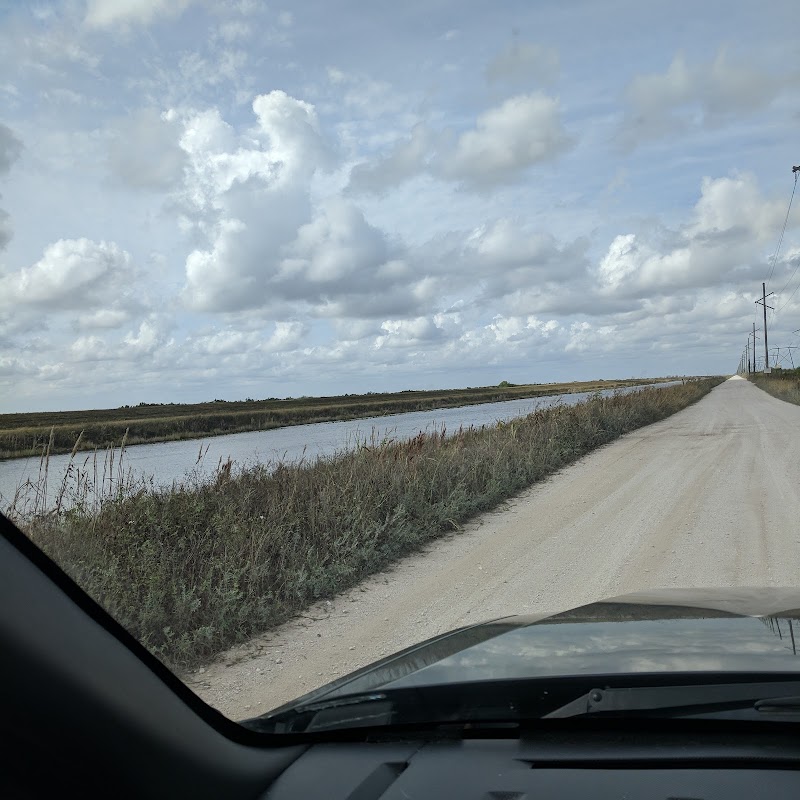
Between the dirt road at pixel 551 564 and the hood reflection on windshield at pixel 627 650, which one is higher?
the hood reflection on windshield at pixel 627 650

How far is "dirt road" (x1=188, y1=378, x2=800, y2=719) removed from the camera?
519cm

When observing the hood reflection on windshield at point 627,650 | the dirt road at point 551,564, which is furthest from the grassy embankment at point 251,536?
the hood reflection on windshield at point 627,650

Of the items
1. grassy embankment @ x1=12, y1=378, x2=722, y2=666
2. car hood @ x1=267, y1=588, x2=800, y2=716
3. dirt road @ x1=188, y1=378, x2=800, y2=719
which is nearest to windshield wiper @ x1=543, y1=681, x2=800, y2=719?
car hood @ x1=267, y1=588, x2=800, y2=716

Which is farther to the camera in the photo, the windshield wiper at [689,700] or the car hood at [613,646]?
the car hood at [613,646]

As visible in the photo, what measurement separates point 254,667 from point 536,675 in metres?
3.41

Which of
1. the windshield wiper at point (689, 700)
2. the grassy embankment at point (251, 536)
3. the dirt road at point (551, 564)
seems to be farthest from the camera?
the grassy embankment at point (251, 536)

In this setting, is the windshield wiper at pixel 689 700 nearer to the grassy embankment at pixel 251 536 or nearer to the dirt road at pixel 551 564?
the dirt road at pixel 551 564

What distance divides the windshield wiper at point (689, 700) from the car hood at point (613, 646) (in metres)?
0.08

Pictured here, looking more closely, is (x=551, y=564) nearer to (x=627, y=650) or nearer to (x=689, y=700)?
(x=627, y=650)

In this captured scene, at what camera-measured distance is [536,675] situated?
2178 millimetres

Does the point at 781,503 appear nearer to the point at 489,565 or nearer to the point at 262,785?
the point at 489,565

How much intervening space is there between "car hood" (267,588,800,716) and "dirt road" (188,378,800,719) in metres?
2.10

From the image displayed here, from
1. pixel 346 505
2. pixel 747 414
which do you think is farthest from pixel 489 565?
pixel 747 414

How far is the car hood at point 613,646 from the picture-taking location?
2191 millimetres
